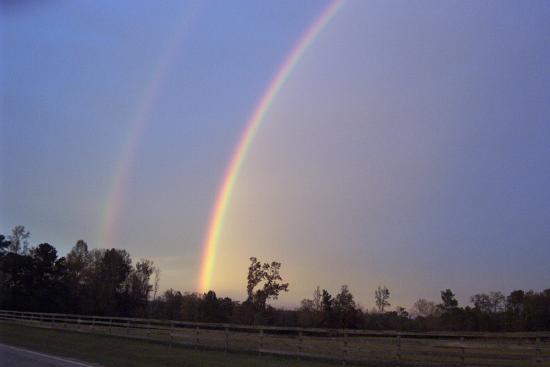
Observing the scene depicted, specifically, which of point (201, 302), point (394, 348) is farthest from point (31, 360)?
point (201, 302)

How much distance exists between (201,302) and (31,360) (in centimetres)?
7545

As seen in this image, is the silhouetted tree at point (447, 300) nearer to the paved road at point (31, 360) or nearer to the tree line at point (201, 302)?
the tree line at point (201, 302)

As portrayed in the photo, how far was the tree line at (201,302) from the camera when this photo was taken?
76.4 meters

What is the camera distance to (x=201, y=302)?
303 ft

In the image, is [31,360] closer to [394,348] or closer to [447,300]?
[394,348]

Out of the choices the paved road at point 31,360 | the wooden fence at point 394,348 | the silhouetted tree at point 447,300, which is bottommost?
the paved road at point 31,360

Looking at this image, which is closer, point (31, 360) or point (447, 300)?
point (31, 360)

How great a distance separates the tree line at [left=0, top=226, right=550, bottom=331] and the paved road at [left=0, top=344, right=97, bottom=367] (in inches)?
2309

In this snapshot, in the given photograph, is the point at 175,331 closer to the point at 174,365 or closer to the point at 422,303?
the point at 174,365

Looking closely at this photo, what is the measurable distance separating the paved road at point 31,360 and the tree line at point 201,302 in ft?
192

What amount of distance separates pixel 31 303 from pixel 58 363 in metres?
78.5

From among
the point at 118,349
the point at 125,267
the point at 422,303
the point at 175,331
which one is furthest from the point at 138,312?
the point at 118,349

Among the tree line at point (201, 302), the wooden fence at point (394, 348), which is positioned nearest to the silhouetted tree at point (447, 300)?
the tree line at point (201, 302)

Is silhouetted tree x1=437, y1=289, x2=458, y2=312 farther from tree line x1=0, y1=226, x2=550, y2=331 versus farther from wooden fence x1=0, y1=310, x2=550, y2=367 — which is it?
wooden fence x1=0, y1=310, x2=550, y2=367
